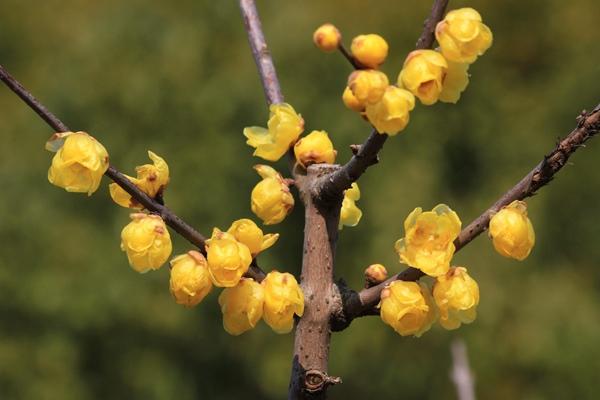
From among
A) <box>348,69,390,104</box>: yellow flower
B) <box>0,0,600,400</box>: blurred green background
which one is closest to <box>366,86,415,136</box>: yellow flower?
<box>348,69,390,104</box>: yellow flower

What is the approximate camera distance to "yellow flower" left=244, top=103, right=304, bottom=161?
104 centimetres

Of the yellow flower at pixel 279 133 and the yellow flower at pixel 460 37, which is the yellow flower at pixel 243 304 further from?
the yellow flower at pixel 460 37

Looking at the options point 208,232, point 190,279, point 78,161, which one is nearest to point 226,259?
point 190,279

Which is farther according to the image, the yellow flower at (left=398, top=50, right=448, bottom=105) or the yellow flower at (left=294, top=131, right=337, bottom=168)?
the yellow flower at (left=294, top=131, right=337, bottom=168)

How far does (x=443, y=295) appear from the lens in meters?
0.92

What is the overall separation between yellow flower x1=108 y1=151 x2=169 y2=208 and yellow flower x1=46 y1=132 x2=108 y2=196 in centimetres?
5

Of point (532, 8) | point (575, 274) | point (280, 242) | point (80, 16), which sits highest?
point (80, 16)

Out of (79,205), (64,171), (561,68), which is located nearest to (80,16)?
(79,205)

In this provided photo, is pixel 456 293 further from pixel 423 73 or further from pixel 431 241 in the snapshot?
pixel 423 73

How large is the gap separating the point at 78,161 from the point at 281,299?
209mm

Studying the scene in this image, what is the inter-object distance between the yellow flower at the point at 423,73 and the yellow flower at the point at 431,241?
0.12 metres

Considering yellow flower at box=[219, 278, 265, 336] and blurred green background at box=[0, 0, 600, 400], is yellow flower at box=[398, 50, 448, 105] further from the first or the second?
blurred green background at box=[0, 0, 600, 400]

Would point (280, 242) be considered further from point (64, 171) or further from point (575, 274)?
point (64, 171)

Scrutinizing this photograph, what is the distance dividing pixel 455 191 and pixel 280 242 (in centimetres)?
129
